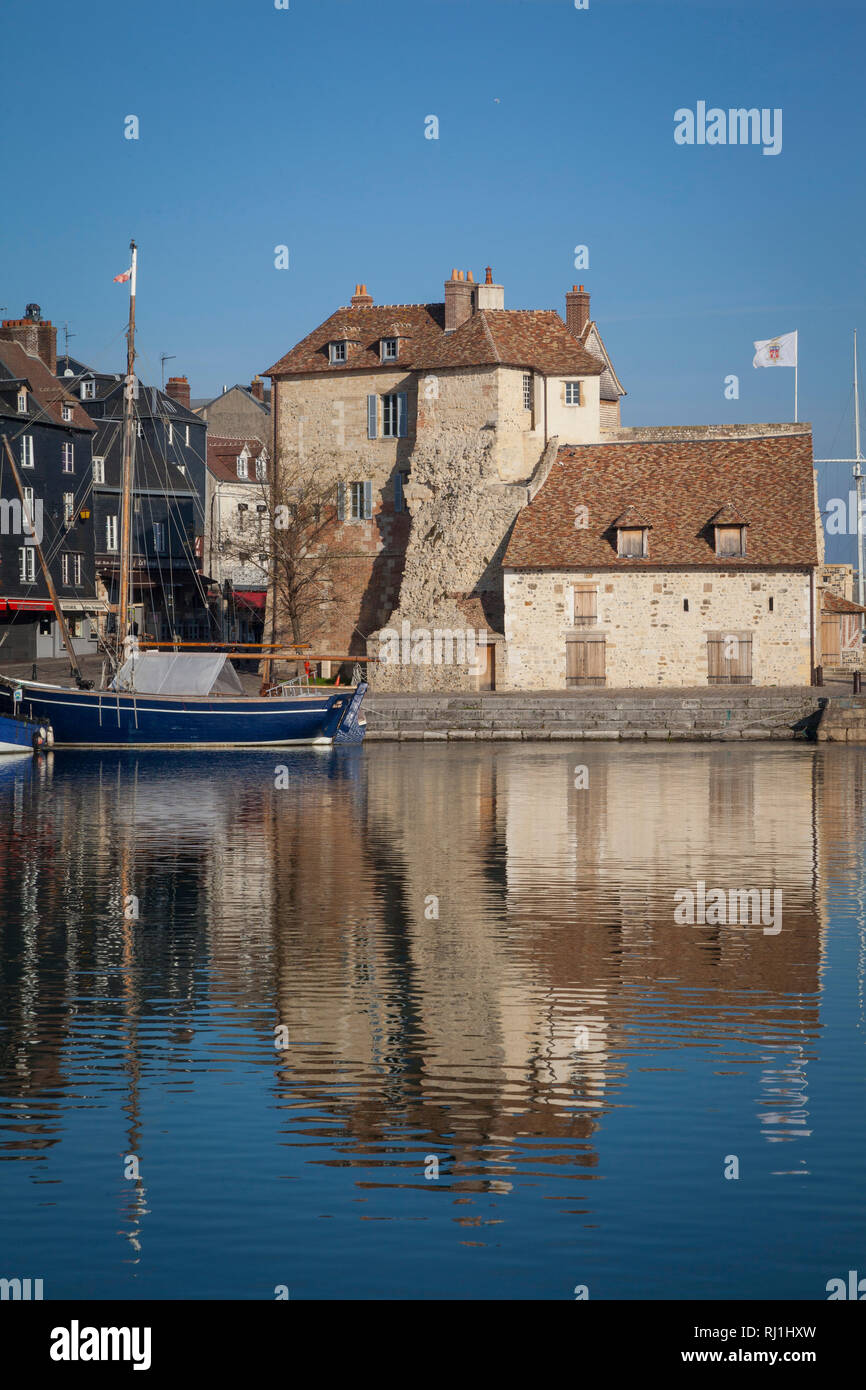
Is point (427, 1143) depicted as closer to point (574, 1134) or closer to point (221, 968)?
point (574, 1134)

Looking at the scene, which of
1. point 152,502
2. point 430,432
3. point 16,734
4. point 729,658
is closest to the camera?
point 16,734

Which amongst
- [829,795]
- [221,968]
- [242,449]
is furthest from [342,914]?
[242,449]

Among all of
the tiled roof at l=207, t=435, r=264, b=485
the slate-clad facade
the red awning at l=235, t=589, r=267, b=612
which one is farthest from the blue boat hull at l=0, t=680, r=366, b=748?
the tiled roof at l=207, t=435, r=264, b=485

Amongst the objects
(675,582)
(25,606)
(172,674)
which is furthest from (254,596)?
(172,674)

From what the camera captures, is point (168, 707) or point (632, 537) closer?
point (168, 707)

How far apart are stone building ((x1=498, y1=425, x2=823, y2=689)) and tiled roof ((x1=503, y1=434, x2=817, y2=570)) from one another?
63mm

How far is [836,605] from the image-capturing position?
74.2m

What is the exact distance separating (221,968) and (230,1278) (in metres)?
7.98

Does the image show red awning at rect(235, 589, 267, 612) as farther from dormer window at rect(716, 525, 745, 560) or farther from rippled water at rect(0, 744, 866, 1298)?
rippled water at rect(0, 744, 866, 1298)

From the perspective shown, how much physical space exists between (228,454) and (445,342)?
35.0 metres

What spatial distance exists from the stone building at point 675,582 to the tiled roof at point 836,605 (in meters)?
11.1

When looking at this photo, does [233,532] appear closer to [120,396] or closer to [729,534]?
[120,396]
